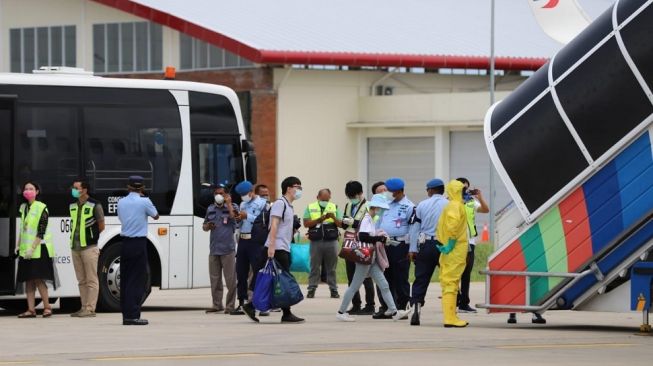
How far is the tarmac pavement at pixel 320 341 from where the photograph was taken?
1429cm

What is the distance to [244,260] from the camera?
67.6 ft

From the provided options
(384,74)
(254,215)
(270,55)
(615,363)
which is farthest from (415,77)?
(615,363)

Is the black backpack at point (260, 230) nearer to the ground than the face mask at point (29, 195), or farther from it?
nearer to the ground

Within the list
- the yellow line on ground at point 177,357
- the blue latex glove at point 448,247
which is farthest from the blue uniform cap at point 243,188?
the yellow line on ground at point 177,357

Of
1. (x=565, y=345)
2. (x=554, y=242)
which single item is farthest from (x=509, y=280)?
(x=565, y=345)

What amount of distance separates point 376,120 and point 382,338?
33106mm

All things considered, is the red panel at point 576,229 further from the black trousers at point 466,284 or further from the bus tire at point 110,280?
the bus tire at point 110,280

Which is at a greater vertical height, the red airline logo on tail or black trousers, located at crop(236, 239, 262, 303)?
the red airline logo on tail

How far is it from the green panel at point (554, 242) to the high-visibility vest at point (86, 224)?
590 centimetres

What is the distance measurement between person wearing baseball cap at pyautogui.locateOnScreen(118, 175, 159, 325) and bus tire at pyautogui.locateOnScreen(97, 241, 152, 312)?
2.54m

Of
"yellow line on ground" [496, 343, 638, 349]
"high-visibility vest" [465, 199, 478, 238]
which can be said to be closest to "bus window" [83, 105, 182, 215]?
"high-visibility vest" [465, 199, 478, 238]

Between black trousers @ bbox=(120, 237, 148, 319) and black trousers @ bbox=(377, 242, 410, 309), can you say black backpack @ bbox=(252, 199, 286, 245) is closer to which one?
black trousers @ bbox=(377, 242, 410, 309)

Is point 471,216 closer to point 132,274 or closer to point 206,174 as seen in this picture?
point 206,174

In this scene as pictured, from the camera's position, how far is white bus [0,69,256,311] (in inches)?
828
